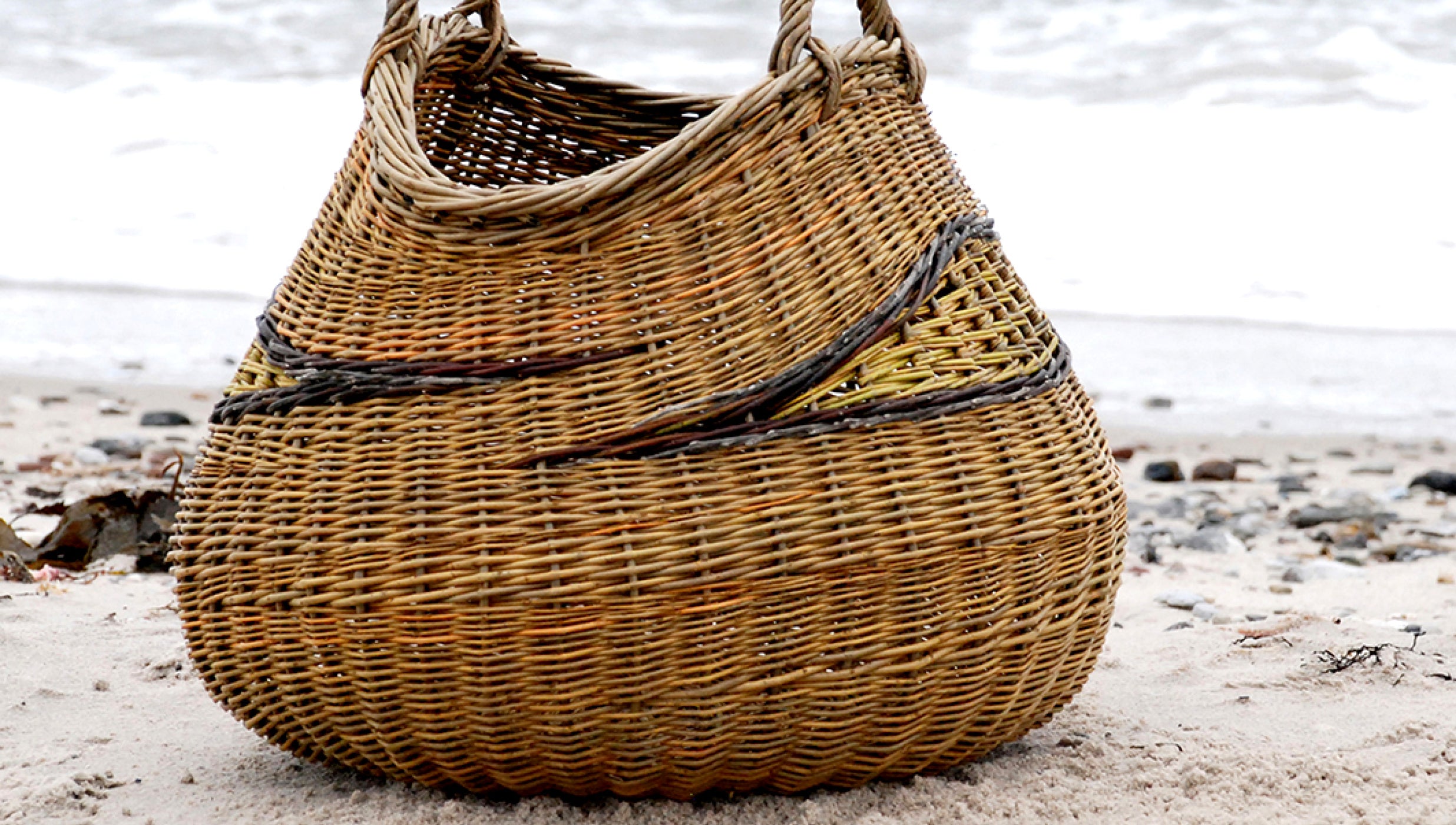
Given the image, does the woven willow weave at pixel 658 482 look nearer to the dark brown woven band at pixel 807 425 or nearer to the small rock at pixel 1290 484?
the dark brown woven band at pixel 807 425

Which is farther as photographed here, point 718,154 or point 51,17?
point 51,17

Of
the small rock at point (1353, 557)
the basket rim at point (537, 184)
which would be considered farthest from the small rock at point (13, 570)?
the small rock at point (1353, 557)

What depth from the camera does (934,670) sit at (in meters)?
2.14

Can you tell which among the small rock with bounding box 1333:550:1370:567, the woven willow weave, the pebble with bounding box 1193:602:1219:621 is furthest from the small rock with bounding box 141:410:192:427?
the small rock with bounding box 1333:550:1370:567

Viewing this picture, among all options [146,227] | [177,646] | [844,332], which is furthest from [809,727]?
[146,227]

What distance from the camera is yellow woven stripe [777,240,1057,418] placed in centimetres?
212

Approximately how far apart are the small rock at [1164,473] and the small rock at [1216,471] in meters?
0.07

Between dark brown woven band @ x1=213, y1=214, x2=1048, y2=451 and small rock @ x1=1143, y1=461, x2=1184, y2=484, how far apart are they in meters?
3.63

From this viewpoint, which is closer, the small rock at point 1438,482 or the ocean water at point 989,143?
the small rock at point 1438,482

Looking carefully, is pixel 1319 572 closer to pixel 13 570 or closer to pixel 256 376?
pixel 256 376

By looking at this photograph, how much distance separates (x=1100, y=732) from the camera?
2641 millimetres

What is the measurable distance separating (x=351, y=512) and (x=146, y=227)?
27.6 feet

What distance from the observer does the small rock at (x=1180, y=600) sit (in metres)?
3.78

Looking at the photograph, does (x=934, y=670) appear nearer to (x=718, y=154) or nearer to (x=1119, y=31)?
(x=718, y=154)
